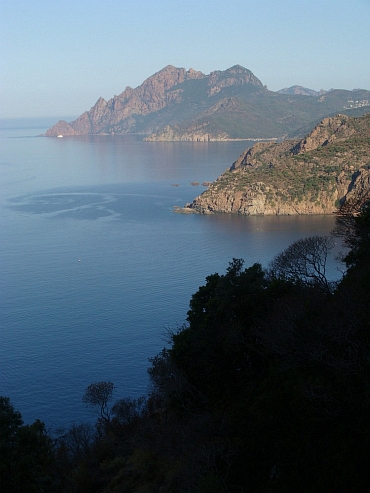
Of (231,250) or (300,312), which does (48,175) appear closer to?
(231,250)

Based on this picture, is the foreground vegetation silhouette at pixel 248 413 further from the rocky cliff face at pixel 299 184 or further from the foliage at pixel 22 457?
the rocky cliff face at pixel 299 184

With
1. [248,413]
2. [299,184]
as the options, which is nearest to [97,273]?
[248,413]

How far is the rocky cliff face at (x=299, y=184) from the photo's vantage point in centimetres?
5791

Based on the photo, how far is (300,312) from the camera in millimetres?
11359

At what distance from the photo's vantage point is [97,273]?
3597cm

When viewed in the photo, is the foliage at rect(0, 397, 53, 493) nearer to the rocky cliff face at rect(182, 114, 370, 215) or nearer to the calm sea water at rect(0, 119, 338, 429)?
the calm sea water at rect(0, 119, 338, 429)

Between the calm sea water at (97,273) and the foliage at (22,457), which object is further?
the calm sea water at (97,273)

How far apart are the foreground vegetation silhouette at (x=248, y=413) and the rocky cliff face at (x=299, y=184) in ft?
143

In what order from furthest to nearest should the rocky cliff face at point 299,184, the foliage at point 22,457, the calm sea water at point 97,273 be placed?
the rocky cliff face at point 299,184
the calm sea water at point 97,273
the foliage at point 22,457

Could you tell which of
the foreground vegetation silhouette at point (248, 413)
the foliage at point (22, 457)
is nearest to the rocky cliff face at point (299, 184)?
the foreground vegetation silhouette at point (248, 413)

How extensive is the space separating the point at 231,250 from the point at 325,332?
30952mm

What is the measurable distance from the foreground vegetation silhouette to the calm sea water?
25.4 ft

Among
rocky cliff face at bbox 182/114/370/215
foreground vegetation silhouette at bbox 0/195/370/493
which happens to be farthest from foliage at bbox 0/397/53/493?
rocky cliff face at bbox 182/114/370/215

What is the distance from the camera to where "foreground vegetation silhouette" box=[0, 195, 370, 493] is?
8953 mm
